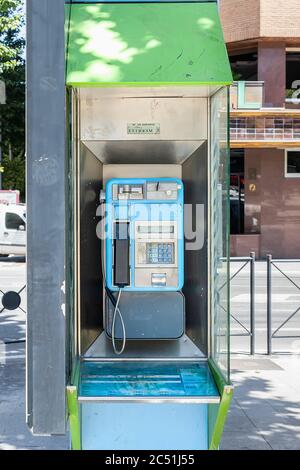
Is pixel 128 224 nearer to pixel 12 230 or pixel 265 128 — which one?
pixel 265 128

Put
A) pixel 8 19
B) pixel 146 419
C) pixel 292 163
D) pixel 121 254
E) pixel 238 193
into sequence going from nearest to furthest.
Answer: pixel 146 419 < pixel 121 254 < pixel 8 19 < pixel 292 163 < pixel 238 193

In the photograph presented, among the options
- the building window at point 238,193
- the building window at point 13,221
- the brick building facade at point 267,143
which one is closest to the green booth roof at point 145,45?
the brick building facade at point 267,143

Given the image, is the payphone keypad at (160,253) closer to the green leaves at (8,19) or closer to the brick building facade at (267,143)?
the green leaves at (8,19)

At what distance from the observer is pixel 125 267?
5.12 metres

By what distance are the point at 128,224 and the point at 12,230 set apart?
46.5 ft

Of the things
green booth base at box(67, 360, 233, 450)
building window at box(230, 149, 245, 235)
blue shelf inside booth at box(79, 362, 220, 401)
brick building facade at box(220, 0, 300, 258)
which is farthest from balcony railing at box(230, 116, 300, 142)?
green booth base at box(67, 360, 233, 450)

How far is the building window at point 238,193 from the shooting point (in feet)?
67.0

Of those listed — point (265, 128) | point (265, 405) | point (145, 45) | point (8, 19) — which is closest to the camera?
point (145, 45)

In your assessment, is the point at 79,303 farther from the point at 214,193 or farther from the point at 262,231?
the point at 262,231

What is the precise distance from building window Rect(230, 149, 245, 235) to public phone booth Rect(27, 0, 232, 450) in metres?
15.1

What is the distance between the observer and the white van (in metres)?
18.8

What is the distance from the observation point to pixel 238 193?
2069 centimetres

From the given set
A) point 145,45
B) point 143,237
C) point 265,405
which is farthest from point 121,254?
point 265,405

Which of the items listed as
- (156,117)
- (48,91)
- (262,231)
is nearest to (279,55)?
(262,231)
